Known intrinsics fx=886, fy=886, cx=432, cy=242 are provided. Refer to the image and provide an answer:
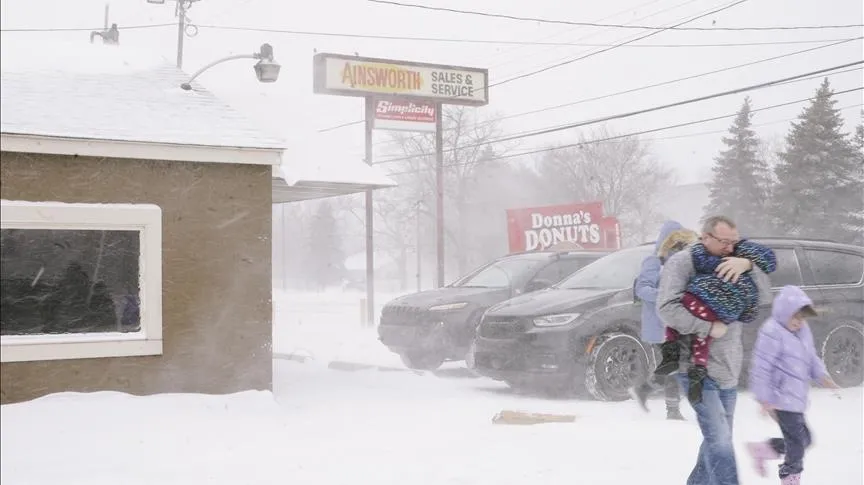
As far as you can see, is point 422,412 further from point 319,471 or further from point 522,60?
point 522,60

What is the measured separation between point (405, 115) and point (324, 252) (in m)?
41.6

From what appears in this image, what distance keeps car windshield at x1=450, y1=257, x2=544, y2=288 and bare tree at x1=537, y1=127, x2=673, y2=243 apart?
27.5 meters

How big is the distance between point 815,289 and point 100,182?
7525mm

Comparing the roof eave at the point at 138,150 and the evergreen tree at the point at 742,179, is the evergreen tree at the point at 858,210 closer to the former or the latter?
the evergreen tree at the point at 742,179

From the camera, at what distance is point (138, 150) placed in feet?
22.0

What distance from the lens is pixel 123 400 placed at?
19.8 feet

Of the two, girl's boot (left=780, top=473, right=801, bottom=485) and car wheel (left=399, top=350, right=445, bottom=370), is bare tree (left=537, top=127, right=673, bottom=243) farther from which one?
girl's boot (left=780, top=473, right=801, bottom=485)

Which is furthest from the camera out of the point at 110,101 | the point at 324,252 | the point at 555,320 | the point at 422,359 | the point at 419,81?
the point at 324,252

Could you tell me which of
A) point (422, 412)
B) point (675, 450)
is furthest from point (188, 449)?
point (675, 450)

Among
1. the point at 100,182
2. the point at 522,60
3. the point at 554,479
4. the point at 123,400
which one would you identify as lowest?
the point at 554,479

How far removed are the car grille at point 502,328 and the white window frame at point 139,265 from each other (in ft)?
12.6

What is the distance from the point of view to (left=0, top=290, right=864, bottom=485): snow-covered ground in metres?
4.80

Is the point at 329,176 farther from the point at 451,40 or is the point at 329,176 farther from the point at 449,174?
the point at 449,174

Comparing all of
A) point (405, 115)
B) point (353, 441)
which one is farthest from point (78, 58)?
point (405, 115)
